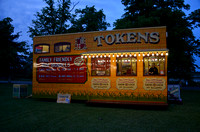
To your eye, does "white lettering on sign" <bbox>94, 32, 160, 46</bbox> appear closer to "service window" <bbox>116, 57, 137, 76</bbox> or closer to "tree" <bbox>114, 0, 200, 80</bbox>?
"service window" <bbox>116, 57, 137, 76</bbox>

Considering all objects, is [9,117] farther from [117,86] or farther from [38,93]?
[117,86]

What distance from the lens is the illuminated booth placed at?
8.53 metres

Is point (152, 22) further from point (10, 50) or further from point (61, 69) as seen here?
point (10, 50)

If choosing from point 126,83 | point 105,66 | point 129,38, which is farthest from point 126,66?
point 129,38

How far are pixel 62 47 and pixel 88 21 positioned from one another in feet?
53.0

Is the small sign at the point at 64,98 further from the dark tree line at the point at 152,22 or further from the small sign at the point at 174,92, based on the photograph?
the dark tree line at the point at 152,22

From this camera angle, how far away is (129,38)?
9.12 meters

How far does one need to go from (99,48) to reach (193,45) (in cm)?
1459

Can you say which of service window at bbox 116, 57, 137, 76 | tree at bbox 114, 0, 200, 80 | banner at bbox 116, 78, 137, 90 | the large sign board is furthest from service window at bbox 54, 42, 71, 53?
tree at bbox 114, 0, 200, 80

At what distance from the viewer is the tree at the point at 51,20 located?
73.3ft

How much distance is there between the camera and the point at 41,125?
5387 millimetres

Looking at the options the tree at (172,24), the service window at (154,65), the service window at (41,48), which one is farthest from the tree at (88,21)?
the service window at (154,65)

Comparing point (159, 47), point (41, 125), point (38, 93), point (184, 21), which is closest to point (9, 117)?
point (41, 125)

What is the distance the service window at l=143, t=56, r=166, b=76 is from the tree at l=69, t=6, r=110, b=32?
16558 mm
